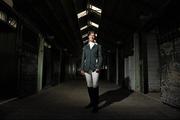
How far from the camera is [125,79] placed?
49.8ft

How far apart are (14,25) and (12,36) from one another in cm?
38

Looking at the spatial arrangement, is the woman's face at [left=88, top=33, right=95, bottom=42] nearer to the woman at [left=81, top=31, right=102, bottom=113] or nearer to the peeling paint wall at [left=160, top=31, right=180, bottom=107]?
the woman at [left=81, top=31, right=102, bottom=113]

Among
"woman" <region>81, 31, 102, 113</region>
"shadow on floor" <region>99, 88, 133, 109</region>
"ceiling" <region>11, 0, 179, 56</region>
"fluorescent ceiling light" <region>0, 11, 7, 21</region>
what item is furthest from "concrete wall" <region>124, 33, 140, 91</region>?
"fluorescent ceiling light" <region>0, 11, 7, 21</region>

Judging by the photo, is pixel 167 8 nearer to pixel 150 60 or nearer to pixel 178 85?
pixel 178 85

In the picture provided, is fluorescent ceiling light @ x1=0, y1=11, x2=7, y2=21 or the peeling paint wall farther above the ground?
fluorescent ceiling light @ x1=0, y1=11, x2=7, y2=21

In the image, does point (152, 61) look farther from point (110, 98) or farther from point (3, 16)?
point (3, 16)

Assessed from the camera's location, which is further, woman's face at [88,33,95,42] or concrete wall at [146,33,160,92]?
concrete wall at [146,33,160,92]

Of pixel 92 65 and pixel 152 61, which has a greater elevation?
pixel 152 61

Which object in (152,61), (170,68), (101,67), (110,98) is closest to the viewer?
(101,67)

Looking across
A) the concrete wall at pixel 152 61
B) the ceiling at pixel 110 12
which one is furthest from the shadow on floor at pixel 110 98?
the ceiling at pixel 110 12

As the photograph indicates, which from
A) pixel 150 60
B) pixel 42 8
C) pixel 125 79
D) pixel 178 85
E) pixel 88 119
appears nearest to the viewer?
pixel 88 119

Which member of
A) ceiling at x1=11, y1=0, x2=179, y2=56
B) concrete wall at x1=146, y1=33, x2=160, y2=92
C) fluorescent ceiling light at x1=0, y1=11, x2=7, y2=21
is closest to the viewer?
fluorescent ceiling light at x1=0, y1=11, x2=7, y2=21

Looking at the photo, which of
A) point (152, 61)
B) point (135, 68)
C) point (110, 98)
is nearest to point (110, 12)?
point (135, 68)

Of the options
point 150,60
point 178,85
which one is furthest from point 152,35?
point 178,85
